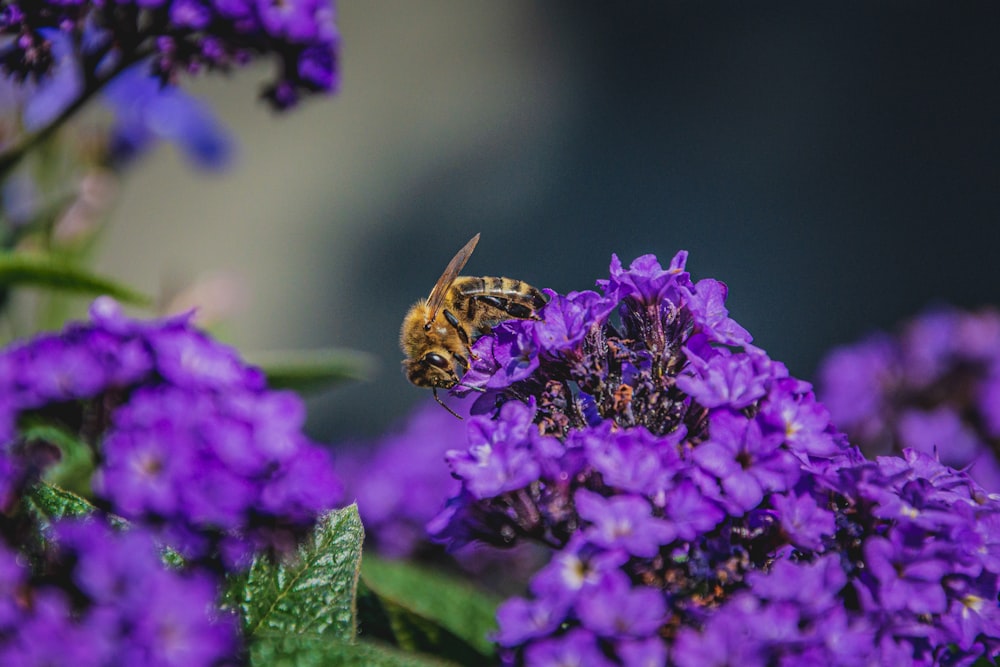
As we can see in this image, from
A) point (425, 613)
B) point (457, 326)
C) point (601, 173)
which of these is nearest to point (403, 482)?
point (457, 326)

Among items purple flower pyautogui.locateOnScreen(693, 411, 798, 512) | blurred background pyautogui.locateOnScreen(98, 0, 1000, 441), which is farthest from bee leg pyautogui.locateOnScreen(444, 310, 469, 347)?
blurred background pyautogui.locateOnScreen(98, 0, 1000, 441)

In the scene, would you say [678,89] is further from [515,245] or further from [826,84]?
[515,245]

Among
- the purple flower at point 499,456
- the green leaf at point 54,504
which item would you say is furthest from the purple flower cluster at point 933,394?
the green leaf at point 54,504

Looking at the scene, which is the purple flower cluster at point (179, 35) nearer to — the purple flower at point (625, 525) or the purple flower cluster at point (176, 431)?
the purple flower cluster at point (176, 431)

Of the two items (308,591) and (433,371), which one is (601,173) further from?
(308,591)

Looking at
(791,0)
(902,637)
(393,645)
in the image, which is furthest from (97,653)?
(791,0)

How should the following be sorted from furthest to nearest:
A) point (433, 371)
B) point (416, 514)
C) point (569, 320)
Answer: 1. point (416, 514)
2. point (433, 371)
3. point (569, 320)
